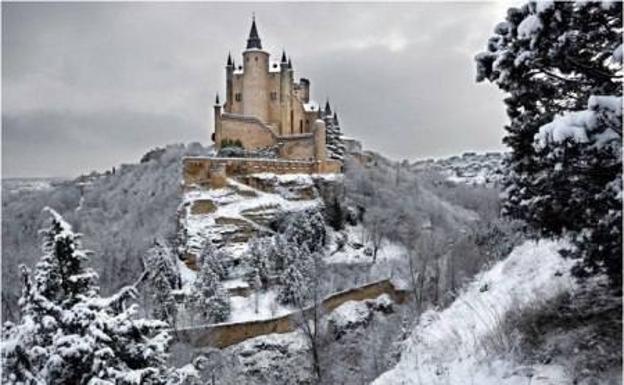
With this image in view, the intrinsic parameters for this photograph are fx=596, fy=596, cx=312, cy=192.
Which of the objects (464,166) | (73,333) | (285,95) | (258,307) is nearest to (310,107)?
(285,95)

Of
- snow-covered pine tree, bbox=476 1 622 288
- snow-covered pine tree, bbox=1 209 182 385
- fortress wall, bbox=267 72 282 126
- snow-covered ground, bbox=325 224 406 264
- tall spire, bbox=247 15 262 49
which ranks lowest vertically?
snow-covered ground, bbox=325 224 406 264

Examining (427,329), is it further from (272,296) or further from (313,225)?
(313,225)

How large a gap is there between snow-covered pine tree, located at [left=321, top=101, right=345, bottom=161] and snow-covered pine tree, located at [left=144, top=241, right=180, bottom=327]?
52.9 feet

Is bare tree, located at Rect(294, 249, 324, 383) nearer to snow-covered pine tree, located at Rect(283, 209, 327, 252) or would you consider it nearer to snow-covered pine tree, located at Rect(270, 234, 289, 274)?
snow-covered pine tree, located at Rect(270, 234, 289, 274)

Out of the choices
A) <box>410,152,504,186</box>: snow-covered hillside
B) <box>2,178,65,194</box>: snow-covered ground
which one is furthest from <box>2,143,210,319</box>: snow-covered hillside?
<box>410,152,504,186</box>: snow-covered hillside

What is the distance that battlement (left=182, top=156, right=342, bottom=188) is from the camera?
31.8 m

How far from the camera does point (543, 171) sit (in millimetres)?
4496

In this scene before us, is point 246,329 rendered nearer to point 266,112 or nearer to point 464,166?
point 266,112

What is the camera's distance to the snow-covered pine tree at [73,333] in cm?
559

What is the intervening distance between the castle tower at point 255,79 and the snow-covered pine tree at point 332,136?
443 cm

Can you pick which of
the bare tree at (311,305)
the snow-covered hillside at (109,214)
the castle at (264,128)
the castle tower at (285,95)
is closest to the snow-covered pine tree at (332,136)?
the castle at (264,128)

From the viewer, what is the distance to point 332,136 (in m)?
41.5

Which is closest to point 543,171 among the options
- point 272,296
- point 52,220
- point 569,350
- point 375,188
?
point 569,350

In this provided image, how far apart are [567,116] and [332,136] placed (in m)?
38.1
